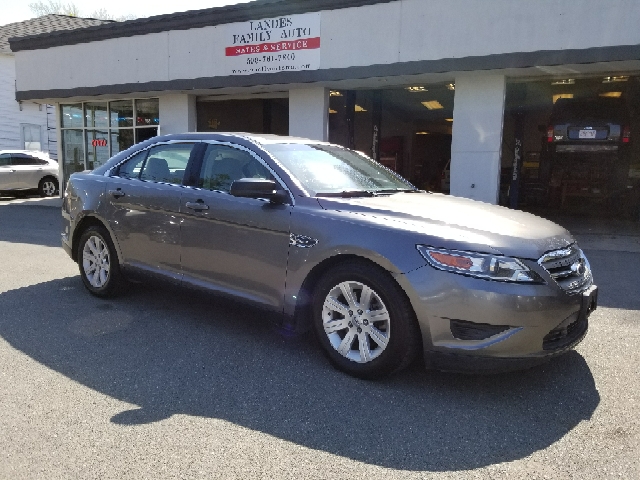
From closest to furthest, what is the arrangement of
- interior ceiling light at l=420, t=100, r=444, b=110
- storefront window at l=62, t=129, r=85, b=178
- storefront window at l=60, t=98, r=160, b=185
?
storefront window at l=60, t=98, r=160, b=185 < interior ceiling light at l=420, t=100, r=444, b=110 < storefront window at l=62, t=129, r=85, b=178

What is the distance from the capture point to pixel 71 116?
18.2m

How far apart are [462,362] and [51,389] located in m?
2.57

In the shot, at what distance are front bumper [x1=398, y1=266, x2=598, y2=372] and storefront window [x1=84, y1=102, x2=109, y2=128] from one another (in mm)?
16696

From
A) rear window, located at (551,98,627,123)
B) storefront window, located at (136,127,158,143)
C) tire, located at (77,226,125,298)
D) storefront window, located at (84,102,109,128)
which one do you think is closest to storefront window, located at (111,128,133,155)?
storefront window, located at (136,127,158,143)

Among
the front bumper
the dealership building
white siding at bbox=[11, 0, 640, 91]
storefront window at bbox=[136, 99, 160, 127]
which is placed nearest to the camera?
the front bumper

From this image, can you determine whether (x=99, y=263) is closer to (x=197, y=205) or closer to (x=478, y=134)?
(x=197, y=205)

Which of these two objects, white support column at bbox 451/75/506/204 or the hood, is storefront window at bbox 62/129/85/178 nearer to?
white support column at bbox 451/75/506/204

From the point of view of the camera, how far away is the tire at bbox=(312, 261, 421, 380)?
3252 millimetres

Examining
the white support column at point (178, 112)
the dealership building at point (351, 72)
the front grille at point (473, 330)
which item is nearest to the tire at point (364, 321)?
the front grille at point (473, 330)

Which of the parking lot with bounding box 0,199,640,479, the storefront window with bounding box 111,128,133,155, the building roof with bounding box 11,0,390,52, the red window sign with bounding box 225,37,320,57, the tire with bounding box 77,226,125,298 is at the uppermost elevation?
the building roof with bounding box 11,0,390,52

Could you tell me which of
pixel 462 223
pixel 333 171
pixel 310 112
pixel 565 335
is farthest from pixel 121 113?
pixel 565 335

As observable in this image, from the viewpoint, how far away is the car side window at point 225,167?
4.21m

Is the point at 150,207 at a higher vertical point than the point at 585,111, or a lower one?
lower

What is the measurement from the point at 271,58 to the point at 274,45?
30 centimetres
